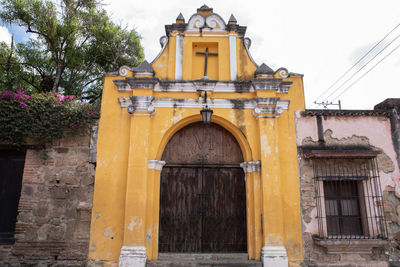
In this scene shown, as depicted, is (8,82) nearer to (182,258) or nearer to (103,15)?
(103,15)

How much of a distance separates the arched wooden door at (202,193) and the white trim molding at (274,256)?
0.69m

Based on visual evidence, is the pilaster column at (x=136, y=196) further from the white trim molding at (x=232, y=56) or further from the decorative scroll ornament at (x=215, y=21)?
the decorative scroll ornament at (x=215, y=21)

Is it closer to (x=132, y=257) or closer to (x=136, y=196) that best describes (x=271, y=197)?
(x=136, y=196)

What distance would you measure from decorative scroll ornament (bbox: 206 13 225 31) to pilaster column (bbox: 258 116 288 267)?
8.78 feet

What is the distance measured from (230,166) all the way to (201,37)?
131 inches

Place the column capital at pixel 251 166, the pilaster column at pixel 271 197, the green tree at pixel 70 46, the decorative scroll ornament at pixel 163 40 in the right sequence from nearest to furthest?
1. the pilaster column at pixel 271 197
2. the column capital at pixel 251 166
3. the decorative scroll ornament at pixel 163 40
4. the green tree at pixel 70 46

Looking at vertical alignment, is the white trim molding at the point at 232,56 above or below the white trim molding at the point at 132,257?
above

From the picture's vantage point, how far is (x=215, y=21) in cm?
692

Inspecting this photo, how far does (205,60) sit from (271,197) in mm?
3649

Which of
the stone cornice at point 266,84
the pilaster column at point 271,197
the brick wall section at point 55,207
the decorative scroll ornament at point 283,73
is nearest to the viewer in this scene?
the pilaster column at point 271,197

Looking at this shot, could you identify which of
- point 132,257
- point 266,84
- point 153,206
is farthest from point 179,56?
point 132,257

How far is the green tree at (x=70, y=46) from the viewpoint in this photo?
10.2 meters

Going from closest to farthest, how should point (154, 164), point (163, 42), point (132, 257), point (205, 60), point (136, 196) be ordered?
Result: 1. point (132, 257)
2. point (136, 196)
3. point (154, 164)
4. point (205, 60)
5. point (163, 42)

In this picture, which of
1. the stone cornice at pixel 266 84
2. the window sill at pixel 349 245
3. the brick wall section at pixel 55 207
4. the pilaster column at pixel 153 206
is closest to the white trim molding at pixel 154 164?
the pilaster column at pixel 153 206
